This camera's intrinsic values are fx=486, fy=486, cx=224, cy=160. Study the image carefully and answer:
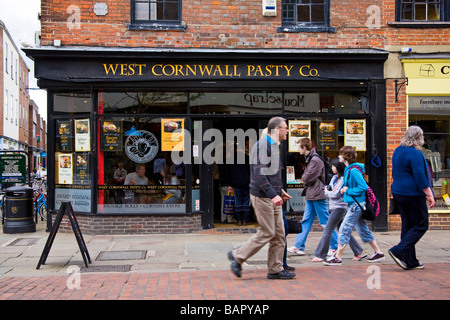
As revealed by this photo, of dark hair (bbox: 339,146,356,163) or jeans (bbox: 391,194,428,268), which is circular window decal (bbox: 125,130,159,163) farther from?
jeans (bbox: 391,194,428,268)

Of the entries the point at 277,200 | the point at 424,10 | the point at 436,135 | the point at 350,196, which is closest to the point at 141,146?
the point at 350,196

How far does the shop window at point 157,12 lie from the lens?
33.5 ft

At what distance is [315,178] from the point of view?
7.61 meters

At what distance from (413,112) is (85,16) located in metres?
7.23

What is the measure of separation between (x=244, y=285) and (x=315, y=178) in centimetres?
249

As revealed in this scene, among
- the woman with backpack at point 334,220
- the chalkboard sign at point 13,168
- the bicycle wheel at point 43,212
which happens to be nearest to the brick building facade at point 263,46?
the chalkboard sign at point 13,168

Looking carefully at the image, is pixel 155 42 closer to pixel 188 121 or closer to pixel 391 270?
pixel 188 121

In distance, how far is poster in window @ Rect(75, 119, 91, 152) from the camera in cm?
1016

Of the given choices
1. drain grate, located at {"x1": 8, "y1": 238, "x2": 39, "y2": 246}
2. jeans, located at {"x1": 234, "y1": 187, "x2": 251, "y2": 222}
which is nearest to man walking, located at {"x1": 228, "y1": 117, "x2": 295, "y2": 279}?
jeans, located at {"x1": 234, "y1": 187, "x2": 251, "y2": 222}

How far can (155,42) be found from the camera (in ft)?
33.1

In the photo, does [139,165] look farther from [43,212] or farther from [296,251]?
[43,212]

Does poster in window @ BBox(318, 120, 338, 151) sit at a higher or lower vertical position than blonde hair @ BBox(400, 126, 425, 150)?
higher

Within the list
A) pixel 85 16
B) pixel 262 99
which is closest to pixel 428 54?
pixel 262 99

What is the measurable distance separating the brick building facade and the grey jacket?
2905 mm
